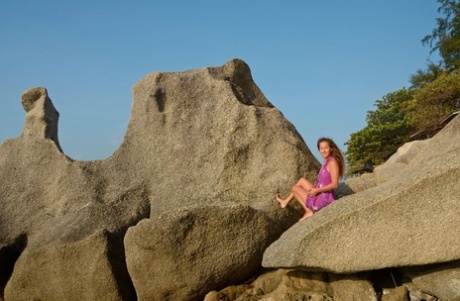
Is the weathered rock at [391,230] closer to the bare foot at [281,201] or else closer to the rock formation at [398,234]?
the rock formation at [398,234]

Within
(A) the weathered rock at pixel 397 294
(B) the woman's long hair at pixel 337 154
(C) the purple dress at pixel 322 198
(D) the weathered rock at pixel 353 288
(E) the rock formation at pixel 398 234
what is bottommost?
(A) the weathered rock at pixel 397 294

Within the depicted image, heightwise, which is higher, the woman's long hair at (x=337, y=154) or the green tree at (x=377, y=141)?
the green tree at (x=377, y=141)

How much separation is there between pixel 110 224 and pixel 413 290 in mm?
4069

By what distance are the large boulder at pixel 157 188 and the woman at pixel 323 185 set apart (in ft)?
0.57

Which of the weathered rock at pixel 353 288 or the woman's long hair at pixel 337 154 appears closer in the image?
the weathered rock at pixel 353 288

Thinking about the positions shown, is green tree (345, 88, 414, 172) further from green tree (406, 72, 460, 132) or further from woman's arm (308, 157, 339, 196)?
woman's arm (308, 157, 339, 196)

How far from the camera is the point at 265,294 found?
5766 millimetres

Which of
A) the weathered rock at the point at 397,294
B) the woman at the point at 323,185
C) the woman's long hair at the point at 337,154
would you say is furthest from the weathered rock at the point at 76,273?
the weathered rock at the point at 397,294

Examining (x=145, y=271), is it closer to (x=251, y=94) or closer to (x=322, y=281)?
(x=322, y=281)

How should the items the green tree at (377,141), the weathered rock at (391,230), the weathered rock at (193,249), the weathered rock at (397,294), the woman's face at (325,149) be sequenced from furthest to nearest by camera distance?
the green tree at (377,141) < the woman's face at (325,149) < the weathered rock at (193,249) < the weathered rock at (397,294) < the weathered rock at (391,230)

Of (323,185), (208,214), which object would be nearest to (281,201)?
(323,185)

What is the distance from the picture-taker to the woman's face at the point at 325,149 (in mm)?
6582

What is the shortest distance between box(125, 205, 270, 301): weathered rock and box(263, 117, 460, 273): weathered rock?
82cm

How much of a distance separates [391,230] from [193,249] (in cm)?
228
